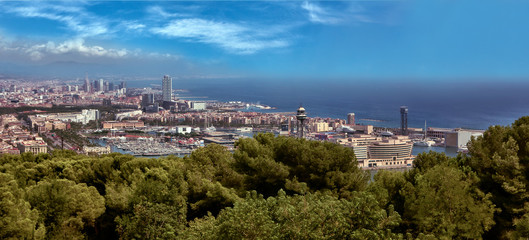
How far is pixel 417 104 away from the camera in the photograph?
33.8 metres

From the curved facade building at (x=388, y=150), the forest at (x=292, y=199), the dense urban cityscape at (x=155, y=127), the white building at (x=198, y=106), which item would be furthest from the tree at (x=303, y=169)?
the white building at (x=198, y=106)

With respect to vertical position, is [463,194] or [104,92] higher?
[104,92]

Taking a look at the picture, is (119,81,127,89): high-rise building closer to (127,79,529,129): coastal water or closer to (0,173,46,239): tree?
(127,79,529,129): coastal water

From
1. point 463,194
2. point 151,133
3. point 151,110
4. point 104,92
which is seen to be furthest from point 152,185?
point 104,92

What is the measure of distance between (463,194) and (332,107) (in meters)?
33.0

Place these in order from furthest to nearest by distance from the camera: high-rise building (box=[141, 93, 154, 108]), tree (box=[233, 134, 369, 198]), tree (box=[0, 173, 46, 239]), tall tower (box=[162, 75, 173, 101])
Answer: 1. tall tower (box=[162, 75, 173, 101])
2. high-rise building (box=[141, 93, 154, 108])
3. tree (box=[233, 134, 369, 198])
4. tree (box=[0, 173, 46, 239])

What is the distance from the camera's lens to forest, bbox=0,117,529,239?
2432 millimetres

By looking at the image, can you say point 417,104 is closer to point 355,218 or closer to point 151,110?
point 151,110

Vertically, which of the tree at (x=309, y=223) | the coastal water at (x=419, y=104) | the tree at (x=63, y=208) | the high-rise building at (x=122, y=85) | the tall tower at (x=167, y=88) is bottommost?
the tree at (x=63, y=208)

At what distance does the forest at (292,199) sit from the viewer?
243 centimetres

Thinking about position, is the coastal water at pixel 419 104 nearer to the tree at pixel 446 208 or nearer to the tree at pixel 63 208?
the tree at pixel 446 208

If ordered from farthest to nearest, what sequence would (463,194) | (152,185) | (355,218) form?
(152,185)
(463,194)
(355,218)

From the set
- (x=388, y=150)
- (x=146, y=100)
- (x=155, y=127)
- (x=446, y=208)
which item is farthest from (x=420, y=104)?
(x=446, y=208)

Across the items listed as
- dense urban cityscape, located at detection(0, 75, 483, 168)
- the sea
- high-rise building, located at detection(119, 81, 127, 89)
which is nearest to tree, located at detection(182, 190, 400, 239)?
dense urban cityscape, located at detection(0, 75, 483, 168)
